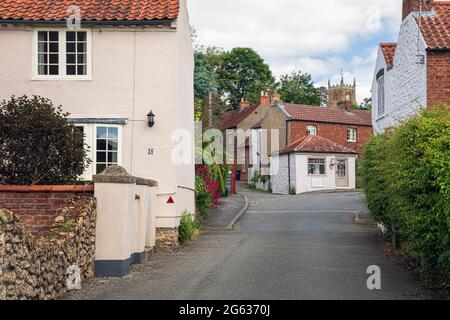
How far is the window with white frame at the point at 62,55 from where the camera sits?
56.0 ft

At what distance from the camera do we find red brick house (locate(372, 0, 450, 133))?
18391mm

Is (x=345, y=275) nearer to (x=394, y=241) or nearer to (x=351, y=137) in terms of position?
(x=394, y=241)

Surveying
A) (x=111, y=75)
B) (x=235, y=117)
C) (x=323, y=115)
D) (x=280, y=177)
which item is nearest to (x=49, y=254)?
(x=111, y=75)

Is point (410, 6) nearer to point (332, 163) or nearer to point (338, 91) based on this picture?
point (332, 163)

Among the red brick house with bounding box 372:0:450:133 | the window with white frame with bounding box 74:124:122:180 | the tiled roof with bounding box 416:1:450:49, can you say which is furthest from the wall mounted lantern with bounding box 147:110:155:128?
the tiled roof with bounding box 416:1:450:49

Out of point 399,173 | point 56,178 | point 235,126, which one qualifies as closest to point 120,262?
point 56,178

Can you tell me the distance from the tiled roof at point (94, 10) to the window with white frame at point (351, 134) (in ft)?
140

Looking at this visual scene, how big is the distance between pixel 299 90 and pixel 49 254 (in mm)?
71683

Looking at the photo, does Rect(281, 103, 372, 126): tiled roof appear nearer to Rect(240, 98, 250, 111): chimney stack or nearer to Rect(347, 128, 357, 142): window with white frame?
Rect(347, 128, 357, 142): window with white frame

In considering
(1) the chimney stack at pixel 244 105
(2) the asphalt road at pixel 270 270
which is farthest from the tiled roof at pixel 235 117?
(2) the asphalt road at pixel 270 270

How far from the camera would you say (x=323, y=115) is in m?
57.4

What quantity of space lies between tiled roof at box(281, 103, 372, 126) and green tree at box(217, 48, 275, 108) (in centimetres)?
1433

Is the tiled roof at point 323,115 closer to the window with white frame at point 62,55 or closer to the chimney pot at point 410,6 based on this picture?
the chimney pot at point 410,6

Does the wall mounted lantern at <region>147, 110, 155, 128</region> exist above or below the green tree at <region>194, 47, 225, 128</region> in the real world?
below
